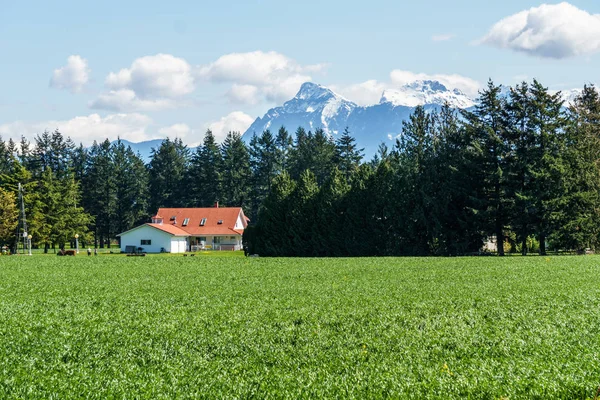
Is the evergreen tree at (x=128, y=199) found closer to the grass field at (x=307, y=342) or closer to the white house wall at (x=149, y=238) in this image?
the white house wall at (x=149, y=238)

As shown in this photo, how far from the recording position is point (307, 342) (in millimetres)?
12969

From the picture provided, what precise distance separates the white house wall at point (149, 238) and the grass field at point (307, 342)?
58211 millimetres

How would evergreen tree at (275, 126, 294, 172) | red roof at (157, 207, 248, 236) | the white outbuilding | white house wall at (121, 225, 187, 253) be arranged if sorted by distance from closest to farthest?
the white outbuilding, white house wall at (121, 225, 187, 253), red roof at (157, 207, 248, 236), evergreen tree at (275, 126, 294, 172)

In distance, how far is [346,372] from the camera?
10523 mm

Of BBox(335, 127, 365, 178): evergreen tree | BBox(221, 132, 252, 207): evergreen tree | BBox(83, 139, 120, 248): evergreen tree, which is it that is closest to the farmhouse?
BBox(221, 132, 252, 207): evergreen tree

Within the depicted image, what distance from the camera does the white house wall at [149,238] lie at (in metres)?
82.3

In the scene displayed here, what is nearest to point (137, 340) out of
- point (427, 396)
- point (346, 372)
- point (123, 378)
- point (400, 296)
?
point (123, 378)

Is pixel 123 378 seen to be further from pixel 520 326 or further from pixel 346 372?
pixel 520 326

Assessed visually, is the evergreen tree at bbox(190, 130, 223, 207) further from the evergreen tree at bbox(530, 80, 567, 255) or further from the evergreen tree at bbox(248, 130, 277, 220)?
the evergreen tree at bbox(530, 80, 567, 255)

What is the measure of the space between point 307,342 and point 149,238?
7302 cm

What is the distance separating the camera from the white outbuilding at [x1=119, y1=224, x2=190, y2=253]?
3233 inches

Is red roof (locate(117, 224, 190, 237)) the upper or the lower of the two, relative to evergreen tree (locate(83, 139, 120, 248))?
lower

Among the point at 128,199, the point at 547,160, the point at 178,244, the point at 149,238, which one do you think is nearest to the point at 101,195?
the point at 128,199

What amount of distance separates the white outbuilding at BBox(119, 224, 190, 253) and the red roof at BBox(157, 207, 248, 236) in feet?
12.6
